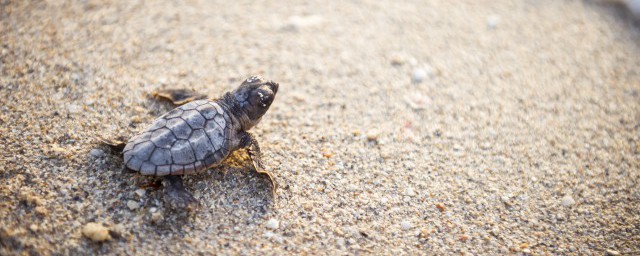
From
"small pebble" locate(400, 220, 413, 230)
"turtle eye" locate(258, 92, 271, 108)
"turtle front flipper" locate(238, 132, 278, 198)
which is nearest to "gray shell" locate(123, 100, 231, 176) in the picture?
"turtle front flipper" locate(238, 132, 278, 198)

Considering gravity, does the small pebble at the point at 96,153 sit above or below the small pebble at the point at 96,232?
above

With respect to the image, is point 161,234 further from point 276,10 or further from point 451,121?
point 276,10

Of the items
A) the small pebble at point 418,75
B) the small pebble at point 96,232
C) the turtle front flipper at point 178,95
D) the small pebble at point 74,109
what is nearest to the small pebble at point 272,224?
the small pebble at point 96,232

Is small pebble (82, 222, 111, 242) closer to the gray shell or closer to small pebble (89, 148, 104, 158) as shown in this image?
the gray shell

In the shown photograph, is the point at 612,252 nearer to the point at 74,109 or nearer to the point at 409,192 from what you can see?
the point at 409,192

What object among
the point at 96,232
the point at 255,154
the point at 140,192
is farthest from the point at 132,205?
the point at 255,154

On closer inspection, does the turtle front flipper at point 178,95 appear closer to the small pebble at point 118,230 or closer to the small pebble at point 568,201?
the small pebble at point 118,230
